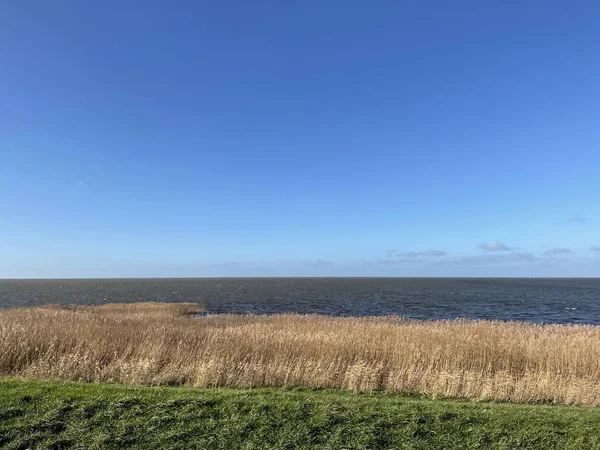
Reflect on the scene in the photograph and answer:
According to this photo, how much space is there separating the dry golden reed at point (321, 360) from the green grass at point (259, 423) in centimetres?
211

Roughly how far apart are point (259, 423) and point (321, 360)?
5.31 metres

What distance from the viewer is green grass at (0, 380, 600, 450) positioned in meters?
6.23

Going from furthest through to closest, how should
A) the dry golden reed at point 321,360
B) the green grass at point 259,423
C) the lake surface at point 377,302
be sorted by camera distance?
the lake surface at point 377,302 < the dry golden reed at point 321,360 < the green grass at point 259,423

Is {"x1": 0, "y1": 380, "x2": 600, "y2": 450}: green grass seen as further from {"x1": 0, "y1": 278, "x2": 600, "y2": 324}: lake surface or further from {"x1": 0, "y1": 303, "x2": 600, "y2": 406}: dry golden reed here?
{"x1": 0, "y1": 278, "x2": 600, "y2": 324}: lake surface

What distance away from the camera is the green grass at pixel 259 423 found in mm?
6227

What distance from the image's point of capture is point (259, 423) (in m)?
6.78

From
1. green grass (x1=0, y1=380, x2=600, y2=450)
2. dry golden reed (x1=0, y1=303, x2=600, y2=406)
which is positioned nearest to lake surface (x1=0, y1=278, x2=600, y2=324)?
dry golden reed (x1=0, y1=303, x2=600, y2=406)

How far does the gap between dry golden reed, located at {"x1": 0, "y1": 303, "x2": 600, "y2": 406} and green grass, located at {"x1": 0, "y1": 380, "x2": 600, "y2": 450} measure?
2.11 metres

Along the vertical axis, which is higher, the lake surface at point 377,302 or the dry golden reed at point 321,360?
the dry golden reed at point 321,360

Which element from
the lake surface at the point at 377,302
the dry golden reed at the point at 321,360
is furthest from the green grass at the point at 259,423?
the lake surface at the point at 377,302

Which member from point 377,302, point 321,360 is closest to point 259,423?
point 321,360

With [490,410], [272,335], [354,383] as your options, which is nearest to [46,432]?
[354,383]

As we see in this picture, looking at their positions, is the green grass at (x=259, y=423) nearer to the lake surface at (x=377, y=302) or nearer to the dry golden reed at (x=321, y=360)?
the dry golden reed at (x=321, y=360)

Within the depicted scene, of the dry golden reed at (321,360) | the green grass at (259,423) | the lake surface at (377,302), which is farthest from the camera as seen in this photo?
the lake surface at (377,302)
